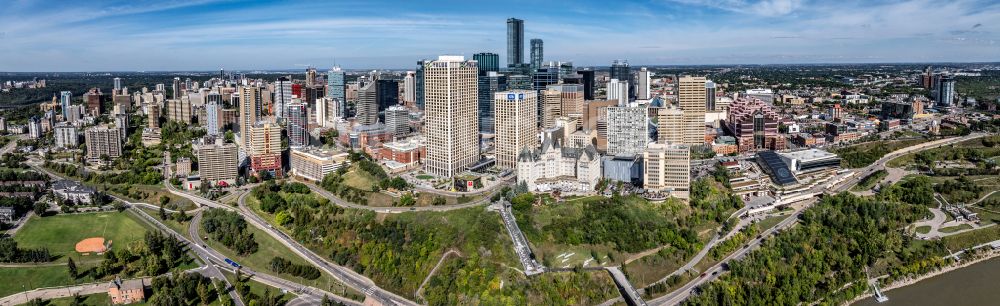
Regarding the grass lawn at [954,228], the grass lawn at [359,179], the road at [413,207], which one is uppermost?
the grass lawn at [359,179]

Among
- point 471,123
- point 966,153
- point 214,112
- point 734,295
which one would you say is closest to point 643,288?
point 734,295

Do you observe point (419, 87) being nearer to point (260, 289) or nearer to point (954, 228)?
point (260, 289)

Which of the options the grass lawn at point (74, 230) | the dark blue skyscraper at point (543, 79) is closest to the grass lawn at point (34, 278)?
the grass lawn at point (74, 230)

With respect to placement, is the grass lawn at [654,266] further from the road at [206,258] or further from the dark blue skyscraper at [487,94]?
the dark blue skyscraper at [487,94]

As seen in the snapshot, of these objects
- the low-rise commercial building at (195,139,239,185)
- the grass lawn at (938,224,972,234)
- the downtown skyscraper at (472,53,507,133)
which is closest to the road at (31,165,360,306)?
the low-rise commercial building at (195,139,239,185)

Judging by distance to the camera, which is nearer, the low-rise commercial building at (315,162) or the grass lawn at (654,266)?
the grass lawn at (654,266)

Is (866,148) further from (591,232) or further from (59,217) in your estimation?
(59,217)
